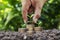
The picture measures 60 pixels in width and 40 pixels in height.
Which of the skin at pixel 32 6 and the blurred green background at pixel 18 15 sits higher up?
the skin at pixel 32 6

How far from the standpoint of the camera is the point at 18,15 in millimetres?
2020

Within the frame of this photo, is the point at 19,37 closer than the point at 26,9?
No

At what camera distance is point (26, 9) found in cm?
72

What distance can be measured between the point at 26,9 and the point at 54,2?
151 centimetres

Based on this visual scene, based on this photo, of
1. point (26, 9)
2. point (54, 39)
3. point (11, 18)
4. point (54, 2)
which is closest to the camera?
point (26, 9)

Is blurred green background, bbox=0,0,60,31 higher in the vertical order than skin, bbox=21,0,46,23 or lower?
lower

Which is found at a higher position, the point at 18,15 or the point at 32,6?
the point at 32,6

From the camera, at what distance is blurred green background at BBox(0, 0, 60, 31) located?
2035mm

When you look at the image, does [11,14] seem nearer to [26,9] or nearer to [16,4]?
[16,4]

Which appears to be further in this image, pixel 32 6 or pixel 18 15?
pixel 18 15

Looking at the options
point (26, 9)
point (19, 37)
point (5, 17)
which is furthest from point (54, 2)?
point (26, 9)

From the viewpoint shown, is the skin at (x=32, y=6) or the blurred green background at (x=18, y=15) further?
the blurred green background at (x=18, y=15)

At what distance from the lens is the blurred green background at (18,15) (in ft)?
6.68

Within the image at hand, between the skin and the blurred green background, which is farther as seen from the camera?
the blurred green background
